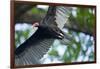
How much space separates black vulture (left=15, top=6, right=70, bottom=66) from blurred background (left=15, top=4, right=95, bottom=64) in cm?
4

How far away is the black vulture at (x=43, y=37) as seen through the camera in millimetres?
1955

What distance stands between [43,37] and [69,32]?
11.7 inches

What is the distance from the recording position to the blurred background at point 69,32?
1.94 meters

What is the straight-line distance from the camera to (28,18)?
1.96 metres

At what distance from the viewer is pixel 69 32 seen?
2.12m

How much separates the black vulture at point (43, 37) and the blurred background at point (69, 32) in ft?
0.14

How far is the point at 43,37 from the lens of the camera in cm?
203

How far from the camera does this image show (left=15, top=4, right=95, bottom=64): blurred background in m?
1.94

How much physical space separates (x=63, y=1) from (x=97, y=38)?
23.4 inches

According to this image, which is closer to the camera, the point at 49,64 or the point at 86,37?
the point at 49,64

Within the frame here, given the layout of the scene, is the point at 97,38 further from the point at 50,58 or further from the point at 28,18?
the point at 28,18
